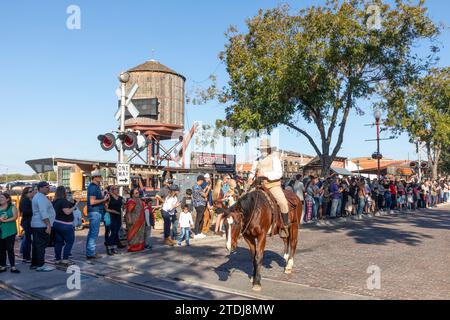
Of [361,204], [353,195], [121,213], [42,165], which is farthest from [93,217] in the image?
[42,165]

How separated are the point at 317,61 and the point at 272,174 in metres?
12.5

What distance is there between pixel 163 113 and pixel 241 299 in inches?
1170

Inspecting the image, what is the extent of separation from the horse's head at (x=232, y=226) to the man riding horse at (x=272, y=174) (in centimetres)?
122

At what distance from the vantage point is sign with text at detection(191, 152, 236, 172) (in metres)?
35.2

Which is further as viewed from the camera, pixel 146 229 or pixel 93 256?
pixel 146 229

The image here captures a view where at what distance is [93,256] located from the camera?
10.2 m

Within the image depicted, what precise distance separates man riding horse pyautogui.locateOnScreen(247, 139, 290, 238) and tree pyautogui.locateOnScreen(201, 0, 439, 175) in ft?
36.4

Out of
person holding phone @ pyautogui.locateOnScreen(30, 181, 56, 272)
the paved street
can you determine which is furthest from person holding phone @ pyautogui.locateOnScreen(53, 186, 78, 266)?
the paved street

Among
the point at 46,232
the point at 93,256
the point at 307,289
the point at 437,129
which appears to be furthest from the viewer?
the point at 437,129

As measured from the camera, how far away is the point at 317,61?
771 inches

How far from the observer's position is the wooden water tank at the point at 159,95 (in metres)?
34.6

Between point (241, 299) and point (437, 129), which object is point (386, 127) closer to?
point (437, 129)

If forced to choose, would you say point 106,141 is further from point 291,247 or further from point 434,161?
point 434,161
